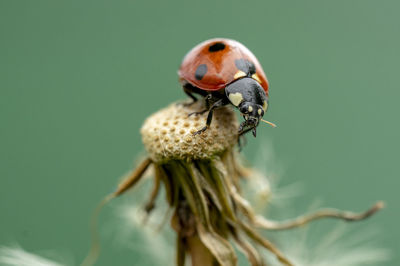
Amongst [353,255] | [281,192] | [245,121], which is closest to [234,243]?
[245,121]

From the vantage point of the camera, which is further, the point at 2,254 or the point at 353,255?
the point at 353,255

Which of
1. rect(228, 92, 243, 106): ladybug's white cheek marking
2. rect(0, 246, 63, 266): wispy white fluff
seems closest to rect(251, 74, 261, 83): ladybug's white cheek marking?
rect(228, 92, 243, 106): ladybug's white cheek marking

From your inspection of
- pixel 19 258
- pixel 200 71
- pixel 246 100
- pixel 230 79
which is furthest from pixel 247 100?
pixel 19 258

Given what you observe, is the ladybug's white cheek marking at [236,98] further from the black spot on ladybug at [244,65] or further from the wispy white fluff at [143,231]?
the wispy white fluff at [143,231]

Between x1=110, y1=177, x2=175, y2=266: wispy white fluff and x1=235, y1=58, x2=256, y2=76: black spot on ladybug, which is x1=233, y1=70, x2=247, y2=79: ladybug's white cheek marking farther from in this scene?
x1=110, y1=177, x2=175, y2=266: wispy white fluff

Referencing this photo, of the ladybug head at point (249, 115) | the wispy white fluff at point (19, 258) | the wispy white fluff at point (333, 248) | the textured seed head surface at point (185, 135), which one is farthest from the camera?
the wispy white fluff at point (333, 248)

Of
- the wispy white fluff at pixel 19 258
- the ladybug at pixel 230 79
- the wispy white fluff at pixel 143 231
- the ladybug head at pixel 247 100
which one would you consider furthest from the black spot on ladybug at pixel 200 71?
the wispy white fluff at pixel 19 258

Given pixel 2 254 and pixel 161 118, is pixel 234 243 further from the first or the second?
pixel 2 254
